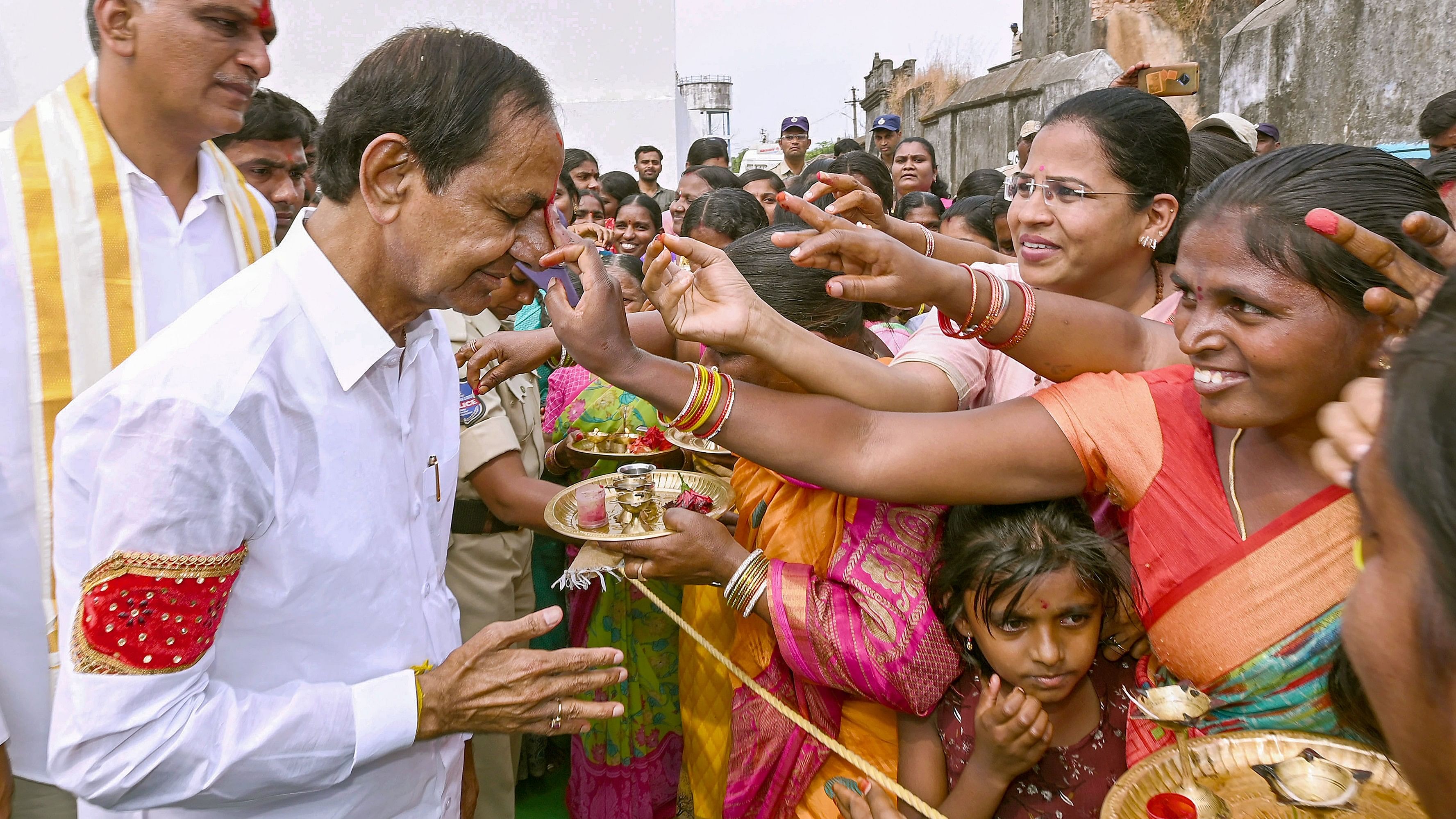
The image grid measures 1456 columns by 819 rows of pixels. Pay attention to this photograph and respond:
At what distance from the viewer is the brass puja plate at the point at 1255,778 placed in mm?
1432

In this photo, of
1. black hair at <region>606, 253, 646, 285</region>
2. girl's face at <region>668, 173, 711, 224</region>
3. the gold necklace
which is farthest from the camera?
girl's face at <region>668, 173, 711, 224</region>

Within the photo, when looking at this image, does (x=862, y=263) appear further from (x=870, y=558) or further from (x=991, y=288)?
(x=870, y=558)

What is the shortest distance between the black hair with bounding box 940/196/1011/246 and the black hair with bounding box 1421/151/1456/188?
2250mm

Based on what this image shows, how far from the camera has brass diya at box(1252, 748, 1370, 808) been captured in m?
1.40

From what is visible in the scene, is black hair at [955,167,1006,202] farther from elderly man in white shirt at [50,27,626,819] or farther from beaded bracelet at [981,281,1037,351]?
elderly man in white shirt at [50,27,626,819]

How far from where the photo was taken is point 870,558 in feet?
7.02

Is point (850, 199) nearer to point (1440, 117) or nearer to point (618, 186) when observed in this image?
point (1440, 117)

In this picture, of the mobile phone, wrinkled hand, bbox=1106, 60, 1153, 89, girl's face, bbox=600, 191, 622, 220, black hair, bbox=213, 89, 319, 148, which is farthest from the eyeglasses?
girl's face, bbox=600, 191, 622, 220

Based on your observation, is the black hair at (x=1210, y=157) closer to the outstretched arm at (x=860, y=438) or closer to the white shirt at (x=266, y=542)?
the outstretched arm at (x=860, y=438)

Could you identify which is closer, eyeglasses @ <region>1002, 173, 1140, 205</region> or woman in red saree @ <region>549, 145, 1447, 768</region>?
woman in red saree @ <region>549, 145, 1447, 768</region>

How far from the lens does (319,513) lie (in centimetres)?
150

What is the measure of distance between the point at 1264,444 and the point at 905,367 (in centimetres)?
82

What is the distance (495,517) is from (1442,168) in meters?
3.71

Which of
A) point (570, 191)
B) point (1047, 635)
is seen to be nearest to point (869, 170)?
point (570, 191)
